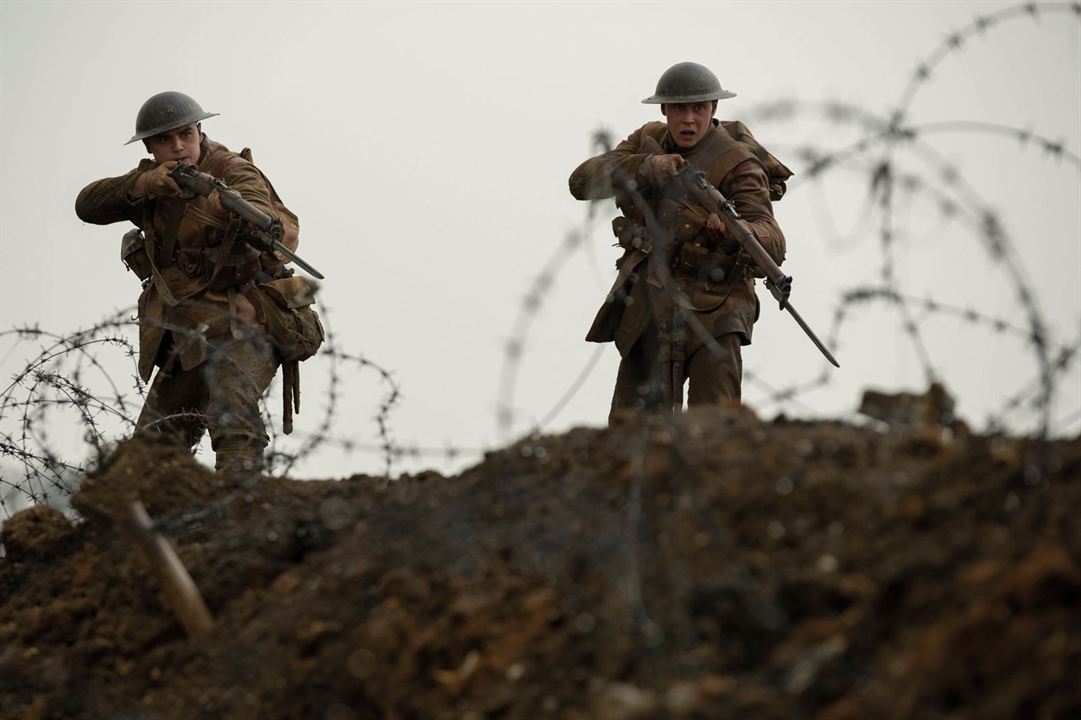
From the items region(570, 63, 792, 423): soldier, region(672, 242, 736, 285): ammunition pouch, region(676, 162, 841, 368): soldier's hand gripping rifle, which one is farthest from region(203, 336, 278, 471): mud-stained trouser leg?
region(676, 162, 841, 368): soldier's hand gripping rifle

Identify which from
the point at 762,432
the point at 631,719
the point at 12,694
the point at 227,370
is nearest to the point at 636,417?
the point at 762,432

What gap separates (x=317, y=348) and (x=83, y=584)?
2.95m

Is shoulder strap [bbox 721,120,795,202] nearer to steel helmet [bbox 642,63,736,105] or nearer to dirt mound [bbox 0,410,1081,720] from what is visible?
steel helmet [bbox 642,63,736,105]

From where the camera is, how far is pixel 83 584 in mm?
5867

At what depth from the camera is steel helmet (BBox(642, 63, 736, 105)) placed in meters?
7.92

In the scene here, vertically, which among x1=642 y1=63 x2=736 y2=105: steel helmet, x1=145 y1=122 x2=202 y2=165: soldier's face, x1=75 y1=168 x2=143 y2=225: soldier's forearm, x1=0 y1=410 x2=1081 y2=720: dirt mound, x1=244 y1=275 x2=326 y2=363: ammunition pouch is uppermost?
x1=642 y1=63 x2=736 y2=105: steel helmet

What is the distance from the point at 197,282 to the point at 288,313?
1.61 feet

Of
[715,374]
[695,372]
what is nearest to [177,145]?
→ [695,372]

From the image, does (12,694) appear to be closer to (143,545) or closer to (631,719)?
(143,545)

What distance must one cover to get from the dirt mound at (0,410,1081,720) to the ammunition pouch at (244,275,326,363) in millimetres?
2517

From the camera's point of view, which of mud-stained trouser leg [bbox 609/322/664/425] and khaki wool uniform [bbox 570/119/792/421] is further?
mud-stained trouser leg [bbox 609/322/664/425]

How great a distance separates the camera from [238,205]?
25.9 ft

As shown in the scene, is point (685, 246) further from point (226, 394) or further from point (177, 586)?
point (177, 586)

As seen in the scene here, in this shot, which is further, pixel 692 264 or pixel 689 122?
pixel 689 122
